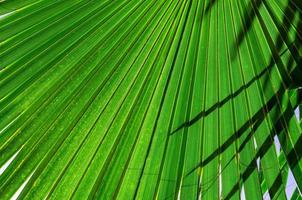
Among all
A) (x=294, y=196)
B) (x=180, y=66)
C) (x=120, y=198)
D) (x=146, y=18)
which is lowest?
(x=294, y=196)

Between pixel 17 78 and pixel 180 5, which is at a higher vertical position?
pixel 180 5

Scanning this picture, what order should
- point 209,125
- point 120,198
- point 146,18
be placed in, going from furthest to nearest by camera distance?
point 146,18, point 209,125, point 120,198

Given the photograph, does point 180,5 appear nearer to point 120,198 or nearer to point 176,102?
point 176,102

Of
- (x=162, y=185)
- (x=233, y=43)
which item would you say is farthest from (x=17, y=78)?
(x=233, y=43)

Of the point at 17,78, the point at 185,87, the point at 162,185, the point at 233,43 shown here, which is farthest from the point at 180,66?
the point at 17,78

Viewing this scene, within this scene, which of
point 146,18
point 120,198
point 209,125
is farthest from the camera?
point 146,18

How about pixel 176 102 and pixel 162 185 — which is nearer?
pixel 162 185
